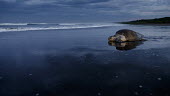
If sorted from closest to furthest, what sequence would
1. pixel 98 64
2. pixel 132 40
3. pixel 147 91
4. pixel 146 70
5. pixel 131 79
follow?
pixel 147 91 → pixel 131 79 → pixel 146 70 → pixel 98 64 → pixel 132 40

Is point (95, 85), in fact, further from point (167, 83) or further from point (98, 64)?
point (98, 64)

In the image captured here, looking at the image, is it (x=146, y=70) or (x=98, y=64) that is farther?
(x=98, y=64)

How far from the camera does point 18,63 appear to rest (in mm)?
8164

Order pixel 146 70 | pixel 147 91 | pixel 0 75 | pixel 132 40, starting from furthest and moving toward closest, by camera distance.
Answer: pixel 132 40 < pixel 146 70 < pixel 0 75 < pixel 147 91

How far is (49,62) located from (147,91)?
436cm

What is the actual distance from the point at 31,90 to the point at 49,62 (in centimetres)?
316

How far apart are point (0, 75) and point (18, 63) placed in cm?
168

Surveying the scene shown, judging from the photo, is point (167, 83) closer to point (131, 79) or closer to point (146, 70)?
point (131, 79)

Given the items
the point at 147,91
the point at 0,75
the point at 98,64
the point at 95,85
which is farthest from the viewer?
the point at 98,64

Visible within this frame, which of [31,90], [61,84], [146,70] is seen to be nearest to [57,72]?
[61,84]

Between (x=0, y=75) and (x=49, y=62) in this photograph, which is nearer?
(x=0, y=75)

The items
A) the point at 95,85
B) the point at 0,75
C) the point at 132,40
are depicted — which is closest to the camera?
the point at 95,85

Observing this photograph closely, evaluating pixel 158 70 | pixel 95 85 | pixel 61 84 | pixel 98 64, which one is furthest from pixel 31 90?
pixel 158 70

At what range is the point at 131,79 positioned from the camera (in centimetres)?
602
